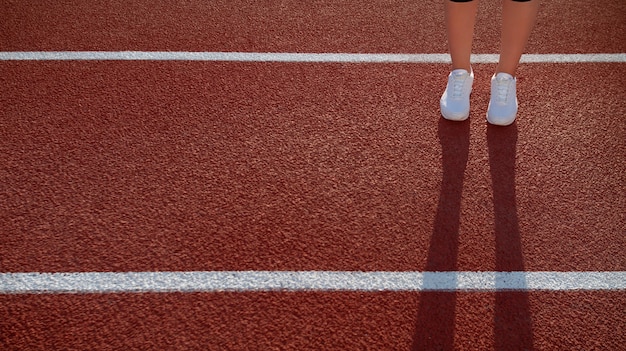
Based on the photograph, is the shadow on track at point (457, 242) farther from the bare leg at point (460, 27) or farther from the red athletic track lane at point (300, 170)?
the bare leg at point (460, 27)

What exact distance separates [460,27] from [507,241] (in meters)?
0.99

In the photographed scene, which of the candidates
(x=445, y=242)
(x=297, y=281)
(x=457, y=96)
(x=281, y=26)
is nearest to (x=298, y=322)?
(x=297, y=281)

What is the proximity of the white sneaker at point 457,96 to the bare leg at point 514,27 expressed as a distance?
0.61ft

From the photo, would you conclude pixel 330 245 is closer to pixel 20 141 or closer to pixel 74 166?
pixel 74 166

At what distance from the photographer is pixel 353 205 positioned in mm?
2527

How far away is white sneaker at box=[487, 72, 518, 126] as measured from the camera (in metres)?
2.88

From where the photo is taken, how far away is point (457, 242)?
93.5 inches

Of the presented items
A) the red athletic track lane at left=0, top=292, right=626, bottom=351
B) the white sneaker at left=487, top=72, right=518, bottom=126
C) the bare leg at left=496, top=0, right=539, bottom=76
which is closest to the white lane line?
the red athletic track lane at left=0, top=292, right=626, bottom=351

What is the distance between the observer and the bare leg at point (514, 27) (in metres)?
2.61

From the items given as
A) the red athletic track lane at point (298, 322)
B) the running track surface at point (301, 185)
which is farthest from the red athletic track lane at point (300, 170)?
the red athletic track lane at point (298, 322)

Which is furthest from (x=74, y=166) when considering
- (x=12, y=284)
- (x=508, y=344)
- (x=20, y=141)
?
(x=508, y=344)

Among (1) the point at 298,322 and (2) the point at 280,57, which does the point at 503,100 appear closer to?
(2) the point at 280,57

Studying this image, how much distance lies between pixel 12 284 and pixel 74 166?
0.69 meters

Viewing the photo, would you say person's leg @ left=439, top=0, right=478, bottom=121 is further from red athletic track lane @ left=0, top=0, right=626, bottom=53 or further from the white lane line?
the white lane line
